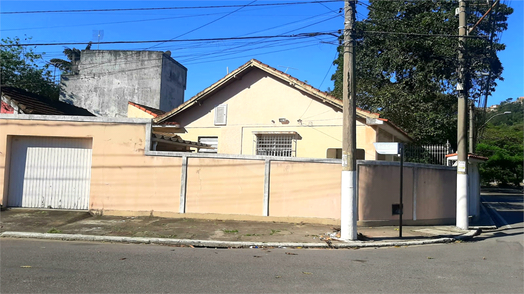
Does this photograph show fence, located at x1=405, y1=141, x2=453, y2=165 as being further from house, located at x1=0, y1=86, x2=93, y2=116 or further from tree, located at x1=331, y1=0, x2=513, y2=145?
house, located at x1=0, y1=86, x2=93, y2=116

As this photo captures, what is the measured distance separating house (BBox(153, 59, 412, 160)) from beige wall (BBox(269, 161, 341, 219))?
367 centimetres

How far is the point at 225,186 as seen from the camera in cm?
1181

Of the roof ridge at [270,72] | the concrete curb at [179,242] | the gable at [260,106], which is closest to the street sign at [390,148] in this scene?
the concrete curb at [179,242]

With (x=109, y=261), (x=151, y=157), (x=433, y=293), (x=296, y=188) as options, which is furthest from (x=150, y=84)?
(x=433, y=293)

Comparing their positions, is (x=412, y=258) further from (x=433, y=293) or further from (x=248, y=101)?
(x=248, y=101)

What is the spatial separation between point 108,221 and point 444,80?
1892cm

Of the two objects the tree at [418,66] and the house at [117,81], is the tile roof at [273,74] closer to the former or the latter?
the tree at [418,66]

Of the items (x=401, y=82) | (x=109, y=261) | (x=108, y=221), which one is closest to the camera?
(x=109, y=261)

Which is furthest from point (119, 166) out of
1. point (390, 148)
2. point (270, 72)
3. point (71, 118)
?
point (390, 148)

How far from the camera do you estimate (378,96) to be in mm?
21094

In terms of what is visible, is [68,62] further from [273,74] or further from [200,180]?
[200,180]

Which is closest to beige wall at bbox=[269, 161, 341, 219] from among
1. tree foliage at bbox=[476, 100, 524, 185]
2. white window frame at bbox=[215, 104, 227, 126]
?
white window frame at bbox=[215, 104, 227, 126]

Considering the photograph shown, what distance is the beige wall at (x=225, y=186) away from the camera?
11750 millimetres

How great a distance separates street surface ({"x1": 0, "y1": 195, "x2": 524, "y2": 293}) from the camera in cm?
555
